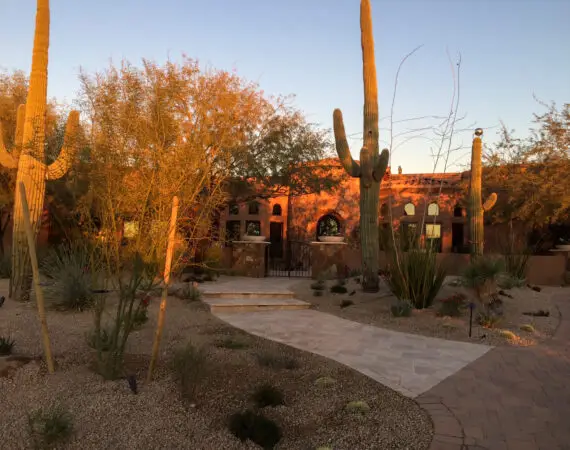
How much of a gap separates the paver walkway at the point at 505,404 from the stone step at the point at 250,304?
172 inches

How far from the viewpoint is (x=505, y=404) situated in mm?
3957

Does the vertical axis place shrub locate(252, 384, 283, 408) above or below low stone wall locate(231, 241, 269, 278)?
below

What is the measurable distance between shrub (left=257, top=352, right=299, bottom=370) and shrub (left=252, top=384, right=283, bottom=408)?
3.09 ft

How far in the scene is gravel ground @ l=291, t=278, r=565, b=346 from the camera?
22.4 feet

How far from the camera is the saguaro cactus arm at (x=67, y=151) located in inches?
282

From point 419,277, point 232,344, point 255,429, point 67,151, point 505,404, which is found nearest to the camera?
point 255,429

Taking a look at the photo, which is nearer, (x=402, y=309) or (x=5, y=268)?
(x=402, y=309)

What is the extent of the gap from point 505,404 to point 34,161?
7.83 meters

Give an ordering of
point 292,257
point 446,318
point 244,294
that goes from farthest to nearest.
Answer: point 292,257 → point 244,294 → point 446,318

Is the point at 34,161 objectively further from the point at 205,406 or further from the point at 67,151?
the point at 205,406

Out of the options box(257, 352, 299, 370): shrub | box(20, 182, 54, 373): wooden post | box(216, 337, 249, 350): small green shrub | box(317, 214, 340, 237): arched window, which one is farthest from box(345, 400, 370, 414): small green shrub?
box(317, 214, 340, 237): arched window

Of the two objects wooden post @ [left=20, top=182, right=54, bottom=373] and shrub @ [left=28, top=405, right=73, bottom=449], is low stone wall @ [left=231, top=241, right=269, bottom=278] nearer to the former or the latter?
wooden post @ [left=20, top=182, right=54, bottom=373]

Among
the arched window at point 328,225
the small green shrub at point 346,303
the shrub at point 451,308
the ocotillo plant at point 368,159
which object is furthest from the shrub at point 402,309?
the arched window at point 328,225

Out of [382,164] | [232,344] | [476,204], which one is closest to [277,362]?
[232,344]
